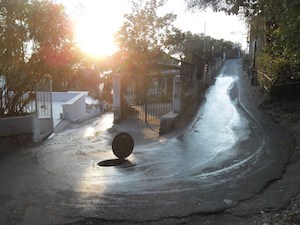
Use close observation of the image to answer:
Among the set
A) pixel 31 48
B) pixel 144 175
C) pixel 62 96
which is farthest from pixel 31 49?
pixel 62 96

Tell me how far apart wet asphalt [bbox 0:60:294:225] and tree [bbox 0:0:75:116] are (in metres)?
1.94

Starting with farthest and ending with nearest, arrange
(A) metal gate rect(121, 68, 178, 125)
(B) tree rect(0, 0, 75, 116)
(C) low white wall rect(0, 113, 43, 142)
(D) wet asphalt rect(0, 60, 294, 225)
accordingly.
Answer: (A) metal gate rect(121, 68, 178, 125)
(C) low white wall rect(0, 113, 43, 142)
(B) tree rect(0, 0, 75, 116)
(D) wet asphalt rect(0, 60, 294, 225)

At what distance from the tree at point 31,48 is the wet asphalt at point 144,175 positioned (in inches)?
76.4

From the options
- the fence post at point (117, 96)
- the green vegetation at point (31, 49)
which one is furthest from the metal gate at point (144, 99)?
the green vegetation at point (31, 49)

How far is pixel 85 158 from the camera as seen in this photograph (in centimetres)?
989

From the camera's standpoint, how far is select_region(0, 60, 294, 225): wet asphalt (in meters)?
5.55

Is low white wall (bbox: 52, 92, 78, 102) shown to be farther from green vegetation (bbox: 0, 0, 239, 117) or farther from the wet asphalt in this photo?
green vegetation (bbox: 0, 0, 239, 117)

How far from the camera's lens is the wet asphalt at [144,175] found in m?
5.55

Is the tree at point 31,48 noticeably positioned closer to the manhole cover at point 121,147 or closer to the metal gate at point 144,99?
the manhole cover at point 121,147

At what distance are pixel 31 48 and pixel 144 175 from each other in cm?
541

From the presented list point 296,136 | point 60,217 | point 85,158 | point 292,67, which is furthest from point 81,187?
point 292,67

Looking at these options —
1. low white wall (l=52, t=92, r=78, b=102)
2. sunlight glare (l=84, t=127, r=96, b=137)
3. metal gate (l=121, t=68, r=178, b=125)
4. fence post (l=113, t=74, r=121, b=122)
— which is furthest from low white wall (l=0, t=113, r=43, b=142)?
low white wall (l=52, t=92, r=78, b=102)

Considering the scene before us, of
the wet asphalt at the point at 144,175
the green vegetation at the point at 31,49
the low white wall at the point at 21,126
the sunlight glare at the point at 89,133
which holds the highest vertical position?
the green vegetation at the point at 31,49

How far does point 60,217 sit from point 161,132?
9180mm
